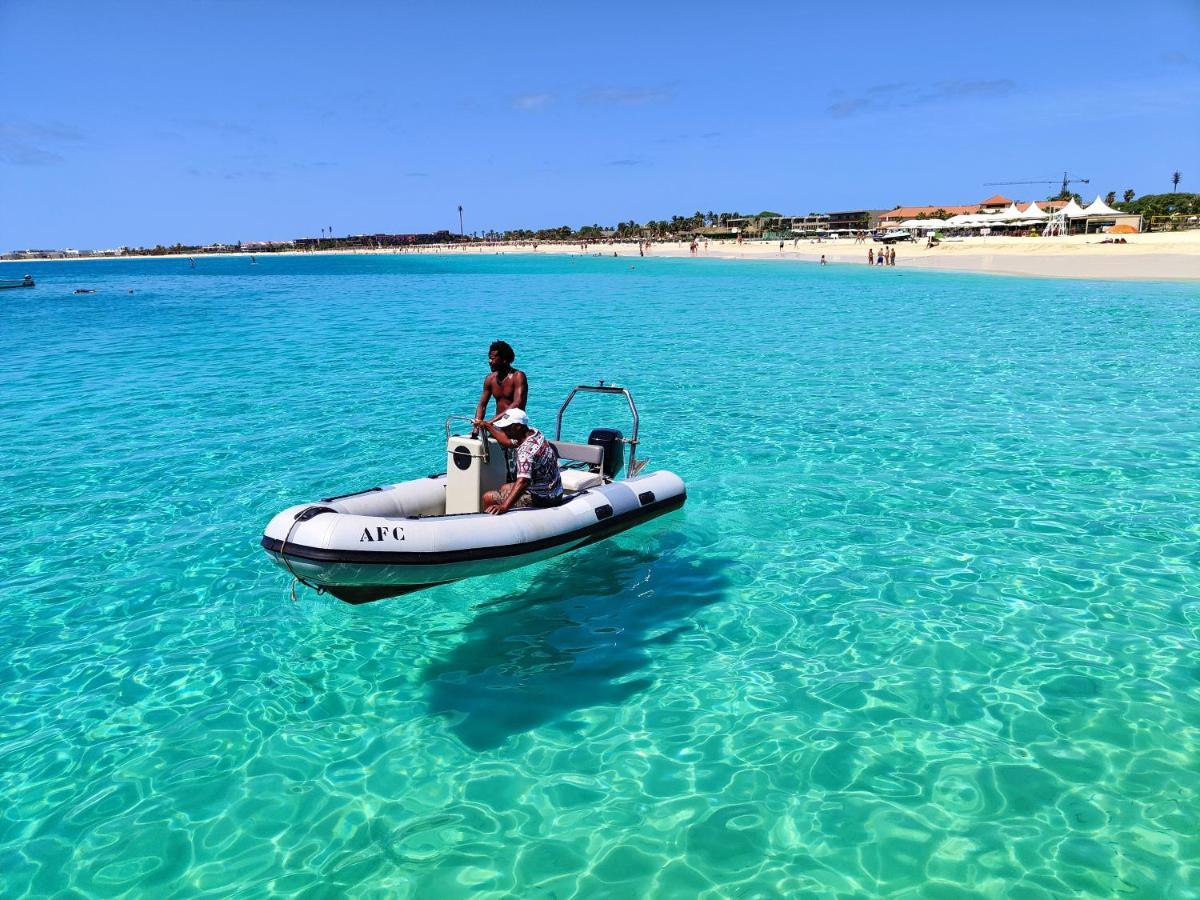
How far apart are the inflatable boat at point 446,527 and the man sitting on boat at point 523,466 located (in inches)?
5.2

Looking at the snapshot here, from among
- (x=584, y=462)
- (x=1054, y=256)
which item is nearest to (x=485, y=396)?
(x=584, y=462)

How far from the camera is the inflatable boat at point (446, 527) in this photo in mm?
5168

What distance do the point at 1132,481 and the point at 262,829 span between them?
9.99 meters

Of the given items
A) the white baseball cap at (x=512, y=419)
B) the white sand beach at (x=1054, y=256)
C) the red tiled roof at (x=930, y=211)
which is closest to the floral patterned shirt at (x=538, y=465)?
the white baseball cap at (x=512, y=419)

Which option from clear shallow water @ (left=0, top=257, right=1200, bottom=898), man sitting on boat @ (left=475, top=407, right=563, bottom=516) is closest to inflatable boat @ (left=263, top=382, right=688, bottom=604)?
man sitting on boat @ (left=475, top=407, right=563, bottom=516)

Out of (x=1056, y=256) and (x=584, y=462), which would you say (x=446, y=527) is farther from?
(x=1056, y=256)

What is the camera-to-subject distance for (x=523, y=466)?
6434mm

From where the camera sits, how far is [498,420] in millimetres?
6668

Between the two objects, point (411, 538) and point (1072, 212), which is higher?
point (1072, 212)

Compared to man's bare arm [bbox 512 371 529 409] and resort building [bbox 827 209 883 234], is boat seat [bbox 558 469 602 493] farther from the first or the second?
resort building [bbox 827 209 883 234]

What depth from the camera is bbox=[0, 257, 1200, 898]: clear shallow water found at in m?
4.15

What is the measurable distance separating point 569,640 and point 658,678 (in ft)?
2.75

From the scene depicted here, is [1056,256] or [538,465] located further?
[1056,256]

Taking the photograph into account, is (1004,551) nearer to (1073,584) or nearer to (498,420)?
(1073,584)
